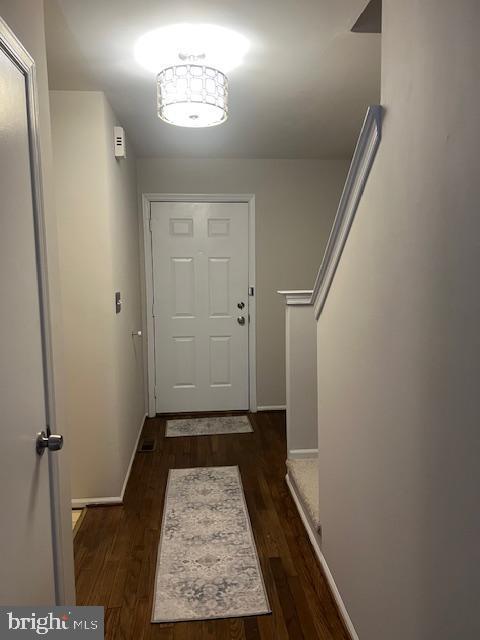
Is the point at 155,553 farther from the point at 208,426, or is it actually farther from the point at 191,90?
the point at 191,90

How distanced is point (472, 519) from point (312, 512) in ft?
4.79

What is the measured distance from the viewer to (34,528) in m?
1.17

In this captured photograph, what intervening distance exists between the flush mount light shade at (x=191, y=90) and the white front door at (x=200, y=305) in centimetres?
180

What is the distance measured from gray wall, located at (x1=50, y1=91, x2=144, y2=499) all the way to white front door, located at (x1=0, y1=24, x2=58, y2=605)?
128cm

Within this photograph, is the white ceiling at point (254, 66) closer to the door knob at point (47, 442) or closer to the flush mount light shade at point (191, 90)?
the flush mount light shade at point (191, 90)

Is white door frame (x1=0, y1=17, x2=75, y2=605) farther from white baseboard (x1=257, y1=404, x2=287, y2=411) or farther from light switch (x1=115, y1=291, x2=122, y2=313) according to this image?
white baseboard (x1=257, y1=404, x2=287, y2=411)

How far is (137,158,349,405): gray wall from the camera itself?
12.7 feet

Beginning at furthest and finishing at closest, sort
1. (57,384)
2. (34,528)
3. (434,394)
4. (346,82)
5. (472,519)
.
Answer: (346,82) → (57,384) → (34,528) → (434,394) → (472,519)

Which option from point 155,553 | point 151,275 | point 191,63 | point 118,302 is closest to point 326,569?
point 155,553

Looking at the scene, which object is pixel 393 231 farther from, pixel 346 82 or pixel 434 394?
pixel 346 82

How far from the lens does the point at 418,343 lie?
1.05 metres

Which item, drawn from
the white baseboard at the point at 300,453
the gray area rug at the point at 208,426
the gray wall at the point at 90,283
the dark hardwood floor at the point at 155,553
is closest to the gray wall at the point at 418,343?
the dark hardwood floor at the point at 155,553

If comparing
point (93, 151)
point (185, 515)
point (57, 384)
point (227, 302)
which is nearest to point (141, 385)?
point (227, 302)
